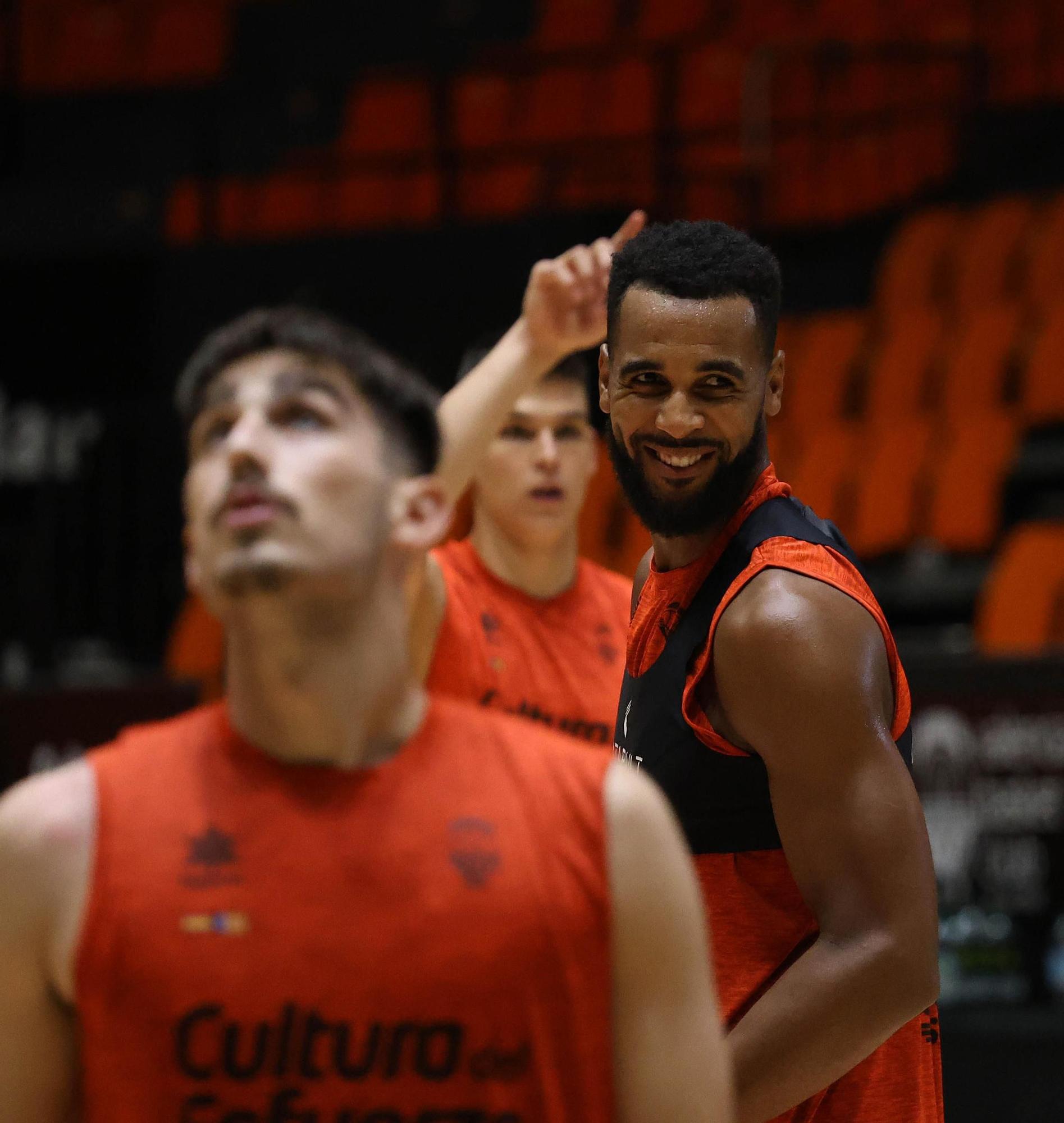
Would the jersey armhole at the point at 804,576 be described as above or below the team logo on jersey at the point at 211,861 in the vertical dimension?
above

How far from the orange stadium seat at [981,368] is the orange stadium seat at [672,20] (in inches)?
164

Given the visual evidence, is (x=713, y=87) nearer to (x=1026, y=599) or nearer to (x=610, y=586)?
(x=1026, y=599)

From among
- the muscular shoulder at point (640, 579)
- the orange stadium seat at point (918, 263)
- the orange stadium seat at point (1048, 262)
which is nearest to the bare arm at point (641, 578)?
the muscular shoulder at point (640, 579)

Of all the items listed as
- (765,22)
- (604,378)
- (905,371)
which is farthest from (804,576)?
(765,22)

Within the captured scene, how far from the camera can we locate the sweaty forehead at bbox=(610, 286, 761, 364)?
2537 millimetres

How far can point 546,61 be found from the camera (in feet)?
36.6

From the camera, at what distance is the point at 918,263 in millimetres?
10250

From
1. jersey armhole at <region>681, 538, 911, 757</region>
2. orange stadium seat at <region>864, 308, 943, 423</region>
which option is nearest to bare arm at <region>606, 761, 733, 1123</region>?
jersey armhole at <region>681, 538, 911, 757</region>

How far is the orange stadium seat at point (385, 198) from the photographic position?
12289mm

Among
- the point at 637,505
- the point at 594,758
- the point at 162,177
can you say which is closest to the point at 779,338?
the point at 162,177

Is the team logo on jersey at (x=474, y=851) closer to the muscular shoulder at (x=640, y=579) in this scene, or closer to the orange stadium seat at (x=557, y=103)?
the muscular shoulder at (x=640, y=579)

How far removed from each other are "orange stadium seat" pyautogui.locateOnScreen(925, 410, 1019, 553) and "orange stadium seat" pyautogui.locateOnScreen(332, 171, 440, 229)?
4654mm

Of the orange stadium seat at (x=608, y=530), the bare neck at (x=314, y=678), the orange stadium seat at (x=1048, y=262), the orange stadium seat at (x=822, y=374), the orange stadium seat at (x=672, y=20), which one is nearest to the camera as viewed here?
the bare neck at (x=314, y=678)

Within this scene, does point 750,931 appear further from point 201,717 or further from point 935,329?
point 935,329
